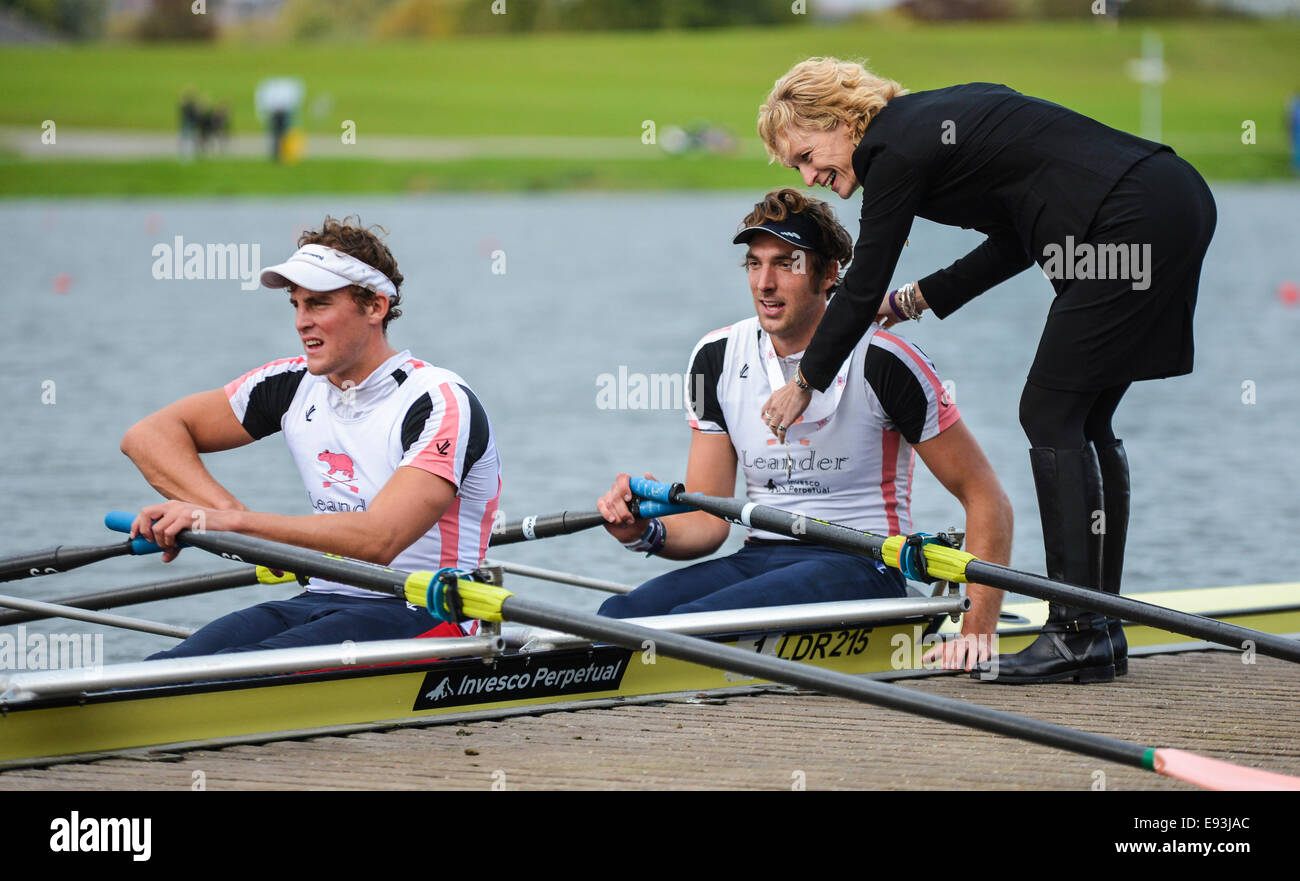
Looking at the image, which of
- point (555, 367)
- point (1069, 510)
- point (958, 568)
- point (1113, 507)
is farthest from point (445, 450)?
point (555, 367)

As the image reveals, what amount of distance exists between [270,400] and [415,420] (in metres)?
0.61

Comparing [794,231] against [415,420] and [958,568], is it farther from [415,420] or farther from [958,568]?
[415,420]

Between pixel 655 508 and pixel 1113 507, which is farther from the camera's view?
pixel 655 508

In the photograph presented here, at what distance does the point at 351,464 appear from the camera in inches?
193

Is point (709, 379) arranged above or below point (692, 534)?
above

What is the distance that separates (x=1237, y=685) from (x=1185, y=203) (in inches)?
64.8

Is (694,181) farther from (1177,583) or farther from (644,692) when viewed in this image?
(644,692)

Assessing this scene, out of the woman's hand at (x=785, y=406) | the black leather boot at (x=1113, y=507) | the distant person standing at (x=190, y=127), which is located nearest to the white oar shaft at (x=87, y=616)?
the woman's hand at (x=785, y=406)

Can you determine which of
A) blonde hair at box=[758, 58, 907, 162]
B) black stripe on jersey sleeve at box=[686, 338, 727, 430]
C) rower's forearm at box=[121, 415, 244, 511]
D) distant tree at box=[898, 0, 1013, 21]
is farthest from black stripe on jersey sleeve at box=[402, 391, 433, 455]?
distant tree at box=[898, 0, 1013, 21]

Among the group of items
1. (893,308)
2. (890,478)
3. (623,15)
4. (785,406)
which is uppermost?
(623,15)

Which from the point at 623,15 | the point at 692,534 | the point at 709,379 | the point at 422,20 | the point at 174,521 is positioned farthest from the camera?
the point at 422,20

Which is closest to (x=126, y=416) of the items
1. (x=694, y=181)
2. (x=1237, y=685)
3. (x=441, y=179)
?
(x=1237, y=685)

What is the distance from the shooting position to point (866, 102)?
196 inches

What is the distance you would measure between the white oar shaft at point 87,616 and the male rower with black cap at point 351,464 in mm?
972
